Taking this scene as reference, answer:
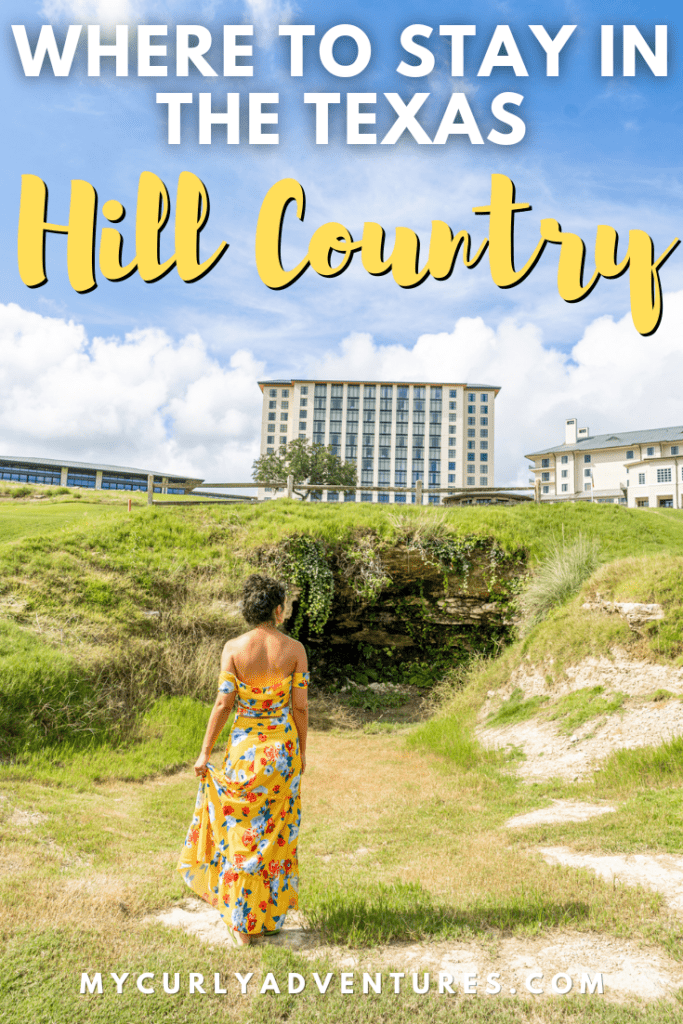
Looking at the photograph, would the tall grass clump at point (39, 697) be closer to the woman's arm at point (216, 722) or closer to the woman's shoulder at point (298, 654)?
the woman's arm at point (216, 722)

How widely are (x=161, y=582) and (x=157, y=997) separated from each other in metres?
10.7

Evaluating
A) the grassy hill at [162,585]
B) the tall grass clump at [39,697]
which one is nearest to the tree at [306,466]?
the grassy hill at [162,585]

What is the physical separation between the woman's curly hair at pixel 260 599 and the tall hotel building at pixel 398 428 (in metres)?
132

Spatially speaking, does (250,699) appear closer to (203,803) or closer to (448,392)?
(203,803)

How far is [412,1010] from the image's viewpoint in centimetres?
351

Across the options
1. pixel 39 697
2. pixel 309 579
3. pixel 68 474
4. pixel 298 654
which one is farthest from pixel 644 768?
pixel 68 474

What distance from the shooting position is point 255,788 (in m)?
4.38

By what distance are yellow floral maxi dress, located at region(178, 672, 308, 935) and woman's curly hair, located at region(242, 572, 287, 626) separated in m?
0.46

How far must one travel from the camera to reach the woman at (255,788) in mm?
4344

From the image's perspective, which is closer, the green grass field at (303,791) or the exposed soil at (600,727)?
the green grass field at (303,791)

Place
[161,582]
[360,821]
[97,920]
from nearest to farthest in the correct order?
[97,920]
[360,821]
[161,582]

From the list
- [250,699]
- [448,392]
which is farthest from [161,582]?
[448,392]

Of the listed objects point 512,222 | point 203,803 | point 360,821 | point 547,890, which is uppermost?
point 512,222

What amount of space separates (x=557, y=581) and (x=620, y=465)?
77740 mm
